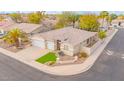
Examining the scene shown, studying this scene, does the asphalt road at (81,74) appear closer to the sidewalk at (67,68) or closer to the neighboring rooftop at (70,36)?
the sidewalk at (67,68)

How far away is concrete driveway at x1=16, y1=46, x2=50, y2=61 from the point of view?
2275 cm

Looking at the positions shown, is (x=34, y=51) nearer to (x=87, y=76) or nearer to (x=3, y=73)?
(x=3, y=73)

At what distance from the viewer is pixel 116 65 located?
1944 cm

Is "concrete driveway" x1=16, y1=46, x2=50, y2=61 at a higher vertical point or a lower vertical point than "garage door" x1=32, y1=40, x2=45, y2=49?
lower

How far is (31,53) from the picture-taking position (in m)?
24.6

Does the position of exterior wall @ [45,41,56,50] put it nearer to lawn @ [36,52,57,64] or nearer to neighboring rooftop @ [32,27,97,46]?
neighboring rooftop @ [32,27,97,46]

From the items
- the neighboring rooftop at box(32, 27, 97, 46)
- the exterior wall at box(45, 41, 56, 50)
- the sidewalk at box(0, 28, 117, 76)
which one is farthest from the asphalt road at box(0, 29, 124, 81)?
the exterior wall at box(45, 41, 56, 50)

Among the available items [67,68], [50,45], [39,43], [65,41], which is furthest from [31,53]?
[67,68]

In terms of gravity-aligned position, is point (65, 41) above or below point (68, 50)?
above

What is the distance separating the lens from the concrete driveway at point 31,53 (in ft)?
74.6

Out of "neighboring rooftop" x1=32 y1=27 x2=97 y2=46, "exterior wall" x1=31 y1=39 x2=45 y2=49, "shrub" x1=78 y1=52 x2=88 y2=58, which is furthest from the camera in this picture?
"exterior wall" x1=31 y1=39 x2=45 y2=49

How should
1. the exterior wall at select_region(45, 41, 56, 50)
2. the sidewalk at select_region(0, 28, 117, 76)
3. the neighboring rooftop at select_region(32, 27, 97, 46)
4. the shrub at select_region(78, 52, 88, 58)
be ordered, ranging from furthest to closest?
1. the exterior wall at select_region(45, 41, 56, 50)
2. the neighboring rooftop at select_region(32, 27, 97, 46)
3. the shrub at select_region(78, 52, 88, 58)
4. the sidewalk at select_region(0, 28, 117, 76)

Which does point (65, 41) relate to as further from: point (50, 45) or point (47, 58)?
point (47, 58)

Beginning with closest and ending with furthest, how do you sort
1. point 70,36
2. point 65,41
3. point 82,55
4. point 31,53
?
point 82,55
point 65,41
point 31,53
point 70,36
